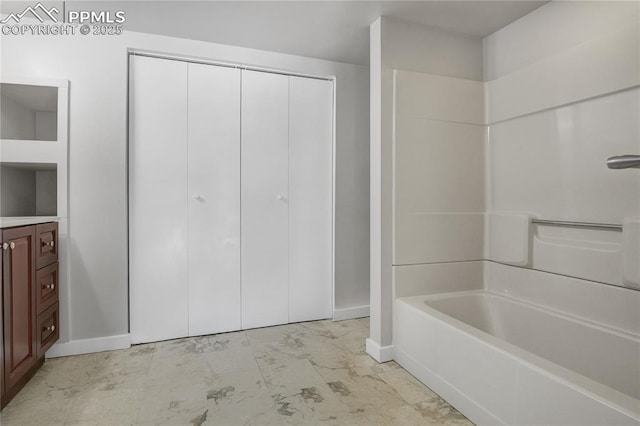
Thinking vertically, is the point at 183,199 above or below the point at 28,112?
below

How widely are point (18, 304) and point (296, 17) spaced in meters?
2.17

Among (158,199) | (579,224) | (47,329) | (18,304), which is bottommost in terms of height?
(47,329)

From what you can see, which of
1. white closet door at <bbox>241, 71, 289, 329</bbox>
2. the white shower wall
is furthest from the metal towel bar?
white closet door at <bbox>241, 71, 289, 329</bbox>

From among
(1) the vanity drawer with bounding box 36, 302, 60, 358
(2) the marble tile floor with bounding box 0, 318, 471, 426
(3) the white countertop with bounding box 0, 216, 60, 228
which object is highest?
(3) the white countertop with bounding box 0, 216, 60, 228

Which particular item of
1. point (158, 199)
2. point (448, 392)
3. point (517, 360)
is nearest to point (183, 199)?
point (158, 199)

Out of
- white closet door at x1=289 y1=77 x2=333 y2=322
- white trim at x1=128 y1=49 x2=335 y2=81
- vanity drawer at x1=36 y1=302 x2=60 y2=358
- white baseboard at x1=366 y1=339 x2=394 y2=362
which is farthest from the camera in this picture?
white closet door at x1=289 y1=77 x2=333 y2=322

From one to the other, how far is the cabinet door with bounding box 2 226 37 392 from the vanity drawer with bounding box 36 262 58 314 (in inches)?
2.4

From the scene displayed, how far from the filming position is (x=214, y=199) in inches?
97.7

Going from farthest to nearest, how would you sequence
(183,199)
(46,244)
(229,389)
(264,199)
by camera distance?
(264,199) → (183,199) → (46,244) → (229,389)

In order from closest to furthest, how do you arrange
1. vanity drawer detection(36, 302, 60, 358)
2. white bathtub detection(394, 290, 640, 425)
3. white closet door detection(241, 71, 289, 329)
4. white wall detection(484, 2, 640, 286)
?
white bathtub detection(394, 290, 640, 425) → white wall detection(484, 2, 640, 286) → vanity drawer detection(36, 302, 60, 358) → white closet door detection(241, 71, 289, 329)

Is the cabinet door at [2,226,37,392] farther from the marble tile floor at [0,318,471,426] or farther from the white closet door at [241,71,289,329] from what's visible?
the white closet door at [241,71,289,329]

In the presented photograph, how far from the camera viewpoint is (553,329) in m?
1.79

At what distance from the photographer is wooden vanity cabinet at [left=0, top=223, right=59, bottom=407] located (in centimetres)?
152

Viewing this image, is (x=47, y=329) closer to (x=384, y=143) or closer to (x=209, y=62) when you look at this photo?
(x=209, y=62)
